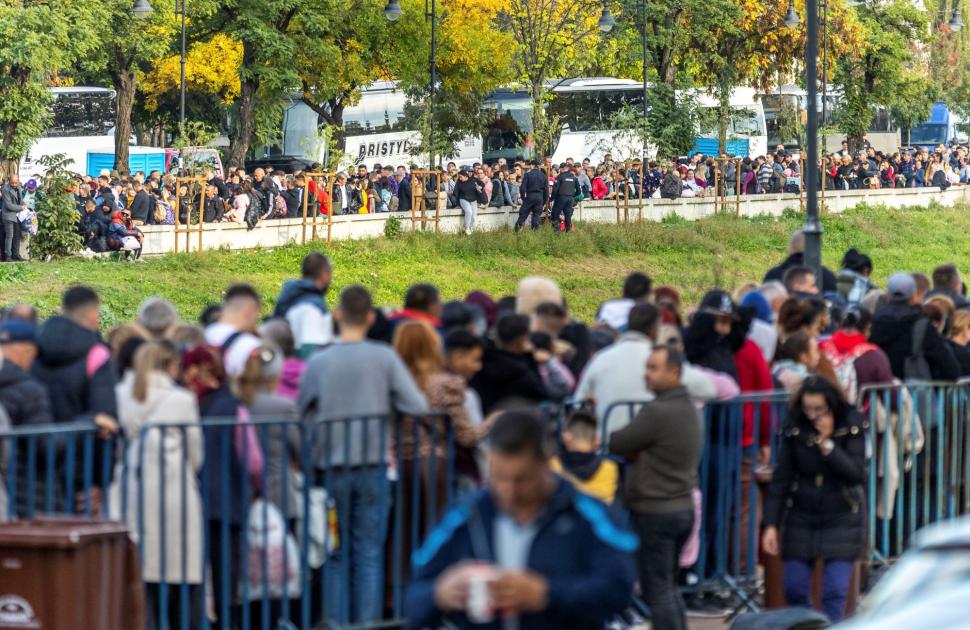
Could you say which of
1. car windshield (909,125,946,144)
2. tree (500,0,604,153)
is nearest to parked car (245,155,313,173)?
tree (500,0,604,153)

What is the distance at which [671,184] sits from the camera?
45.5 m

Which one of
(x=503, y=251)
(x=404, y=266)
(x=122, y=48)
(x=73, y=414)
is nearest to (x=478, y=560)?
(x=73, y=414)

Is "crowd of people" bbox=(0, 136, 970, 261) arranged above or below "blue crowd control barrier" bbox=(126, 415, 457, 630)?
above

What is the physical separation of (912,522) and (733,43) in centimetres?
4806

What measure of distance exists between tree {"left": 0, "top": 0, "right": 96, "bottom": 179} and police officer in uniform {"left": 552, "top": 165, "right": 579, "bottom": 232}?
34.9 ft

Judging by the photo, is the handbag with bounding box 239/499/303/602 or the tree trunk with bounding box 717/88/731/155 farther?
the tree trunk with bounding box 717/88/731/155

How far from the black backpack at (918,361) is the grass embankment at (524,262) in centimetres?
1308

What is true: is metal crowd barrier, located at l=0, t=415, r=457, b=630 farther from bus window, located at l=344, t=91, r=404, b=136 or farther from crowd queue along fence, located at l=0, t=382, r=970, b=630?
bus window, located at l=344, t=91, r=404, b=136

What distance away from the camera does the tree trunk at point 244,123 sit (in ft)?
174

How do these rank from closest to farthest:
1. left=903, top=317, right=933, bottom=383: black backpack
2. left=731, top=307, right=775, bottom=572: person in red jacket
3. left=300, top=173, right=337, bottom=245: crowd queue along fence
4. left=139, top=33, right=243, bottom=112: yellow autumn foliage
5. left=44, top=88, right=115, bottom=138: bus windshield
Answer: left=731, top=307, right=775, bottom=572: person in red jacket
left=903, top=317, right=933, bottom=383: black backpack
left=300, top=173, right=337, bottom=245: crowd queue along fence
left=44, top=88, right=115, bottom=138: bus windshield
left=139, top=33, right=243, bottom=112: yellow autumn foliage

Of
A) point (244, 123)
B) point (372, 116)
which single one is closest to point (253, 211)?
point (244, 123)

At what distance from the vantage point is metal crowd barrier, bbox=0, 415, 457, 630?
8641 mm

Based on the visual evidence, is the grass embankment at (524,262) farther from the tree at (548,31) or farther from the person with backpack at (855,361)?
the person with backpack at (855,361)

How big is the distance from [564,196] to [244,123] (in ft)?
52.6
